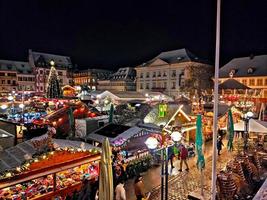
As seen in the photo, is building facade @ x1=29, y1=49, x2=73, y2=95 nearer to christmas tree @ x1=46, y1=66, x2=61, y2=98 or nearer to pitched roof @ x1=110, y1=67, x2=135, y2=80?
pitched roof @ x1=110, y1=67, x2=135, y2=80

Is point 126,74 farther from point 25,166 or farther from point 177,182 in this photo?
point 25,166

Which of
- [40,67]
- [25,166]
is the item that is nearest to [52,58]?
[40,67]

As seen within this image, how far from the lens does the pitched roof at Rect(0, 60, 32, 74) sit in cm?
5666

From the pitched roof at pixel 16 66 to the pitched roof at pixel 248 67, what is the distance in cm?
5234

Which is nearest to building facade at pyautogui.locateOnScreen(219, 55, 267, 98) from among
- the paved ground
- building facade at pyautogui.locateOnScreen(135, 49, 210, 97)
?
building facade at pyautogui.locateOnScreen(135, 49, 210, 97)

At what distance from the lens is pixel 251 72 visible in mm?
41969

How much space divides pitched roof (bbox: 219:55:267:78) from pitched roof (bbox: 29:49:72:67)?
163ft

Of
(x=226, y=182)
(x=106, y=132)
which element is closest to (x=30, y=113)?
(x=106, y=132)

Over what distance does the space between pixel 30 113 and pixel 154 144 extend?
22.0 m

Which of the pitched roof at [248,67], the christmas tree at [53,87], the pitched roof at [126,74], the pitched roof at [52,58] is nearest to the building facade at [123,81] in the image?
the pitched roof at [126,74]

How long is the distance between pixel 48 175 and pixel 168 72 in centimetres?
4616

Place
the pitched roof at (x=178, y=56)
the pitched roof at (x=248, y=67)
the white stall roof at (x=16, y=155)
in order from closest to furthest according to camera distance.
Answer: the white stall roof at (x=16, y=155) → the pitched roof at (x=248, y=67) → the pitched roof at (x=178, y=56)

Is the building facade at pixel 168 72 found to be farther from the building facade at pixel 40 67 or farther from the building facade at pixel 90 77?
the building facade at pixel 40 67

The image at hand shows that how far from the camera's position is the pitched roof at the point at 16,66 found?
186ft
